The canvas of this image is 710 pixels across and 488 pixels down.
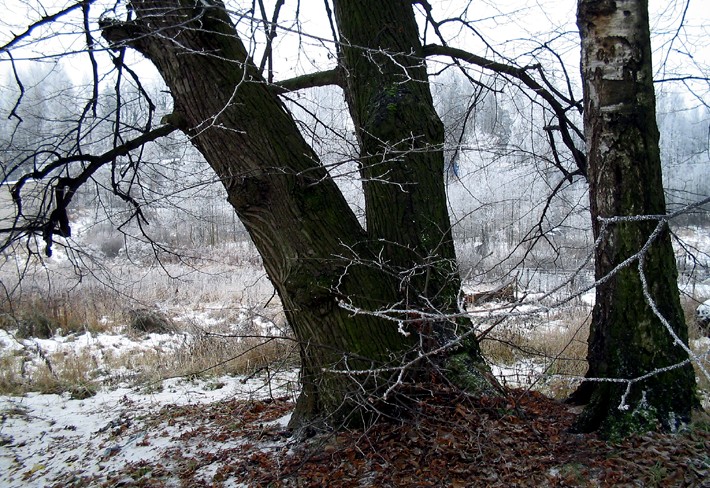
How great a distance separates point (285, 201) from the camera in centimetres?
303

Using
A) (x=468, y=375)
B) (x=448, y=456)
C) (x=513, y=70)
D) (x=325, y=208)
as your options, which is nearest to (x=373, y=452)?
(x=448, y=456)

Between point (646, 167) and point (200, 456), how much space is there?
10.6 ft

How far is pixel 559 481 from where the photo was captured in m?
→ 2.42

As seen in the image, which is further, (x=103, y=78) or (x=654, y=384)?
(x=103, y=78)

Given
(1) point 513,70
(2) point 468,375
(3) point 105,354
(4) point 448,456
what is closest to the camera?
(4) point 448,456

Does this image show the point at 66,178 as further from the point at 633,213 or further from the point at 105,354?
the point at 105,354

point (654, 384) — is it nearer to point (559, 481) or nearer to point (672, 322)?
point (672, 322)

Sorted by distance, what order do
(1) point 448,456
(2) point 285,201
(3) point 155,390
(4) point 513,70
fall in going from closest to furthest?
(1) point 448,456 < (2) point 285,201 < (4) point 513,70 < (3) point 155,390

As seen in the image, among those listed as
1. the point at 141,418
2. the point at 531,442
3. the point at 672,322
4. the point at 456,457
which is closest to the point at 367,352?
the point at 456,457

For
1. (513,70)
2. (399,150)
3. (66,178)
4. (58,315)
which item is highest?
(513,70)

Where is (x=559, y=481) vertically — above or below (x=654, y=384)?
below

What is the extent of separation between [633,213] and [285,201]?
1.91m

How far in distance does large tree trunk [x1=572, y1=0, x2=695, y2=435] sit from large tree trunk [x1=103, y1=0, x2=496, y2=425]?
100cm

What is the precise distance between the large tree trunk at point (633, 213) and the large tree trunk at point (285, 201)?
1003 millimetres
